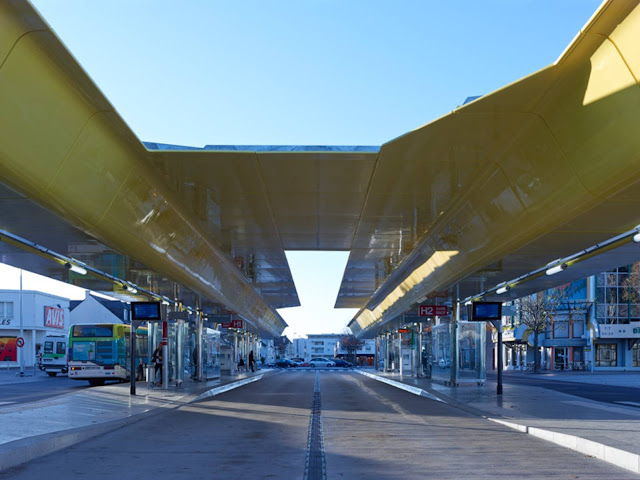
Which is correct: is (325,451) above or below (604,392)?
→ above

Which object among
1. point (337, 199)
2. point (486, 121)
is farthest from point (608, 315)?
point (486, 121)

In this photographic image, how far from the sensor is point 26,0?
8914 millimetres

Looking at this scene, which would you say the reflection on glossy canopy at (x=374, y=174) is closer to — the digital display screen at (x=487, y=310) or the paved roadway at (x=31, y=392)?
the digital display screen at (x=487, y=310)

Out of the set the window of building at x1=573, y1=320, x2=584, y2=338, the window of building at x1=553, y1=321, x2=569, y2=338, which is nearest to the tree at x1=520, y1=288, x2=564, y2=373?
the window of building at x1=573, y1=320, x2=584, y2=338

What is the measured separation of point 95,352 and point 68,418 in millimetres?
24941

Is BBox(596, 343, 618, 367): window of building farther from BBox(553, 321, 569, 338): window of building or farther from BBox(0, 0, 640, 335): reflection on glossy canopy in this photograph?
BBox(0, 0, 640, 335): reflection on glossy canopy

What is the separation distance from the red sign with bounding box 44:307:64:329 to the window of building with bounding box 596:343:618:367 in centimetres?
5763

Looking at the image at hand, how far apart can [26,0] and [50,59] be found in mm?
2050

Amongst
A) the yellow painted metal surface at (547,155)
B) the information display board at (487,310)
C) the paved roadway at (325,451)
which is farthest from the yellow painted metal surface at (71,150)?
the information display board at (487,310)

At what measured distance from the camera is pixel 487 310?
2769 cm

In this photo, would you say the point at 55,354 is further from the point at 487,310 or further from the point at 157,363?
the point at 487,310

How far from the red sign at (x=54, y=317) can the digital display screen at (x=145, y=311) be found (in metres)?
59.5

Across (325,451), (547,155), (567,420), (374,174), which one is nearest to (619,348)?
(567,420)

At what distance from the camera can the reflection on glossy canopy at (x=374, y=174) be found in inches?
432
